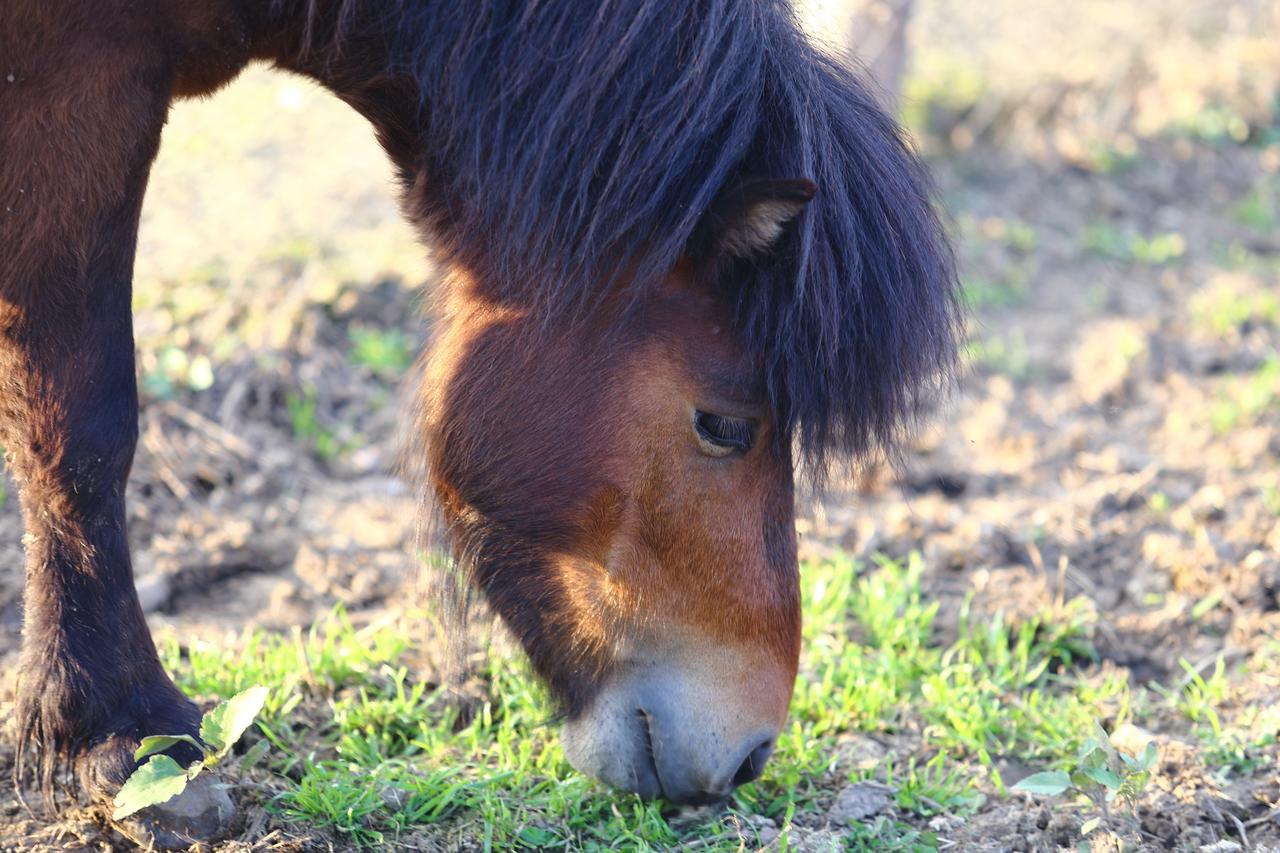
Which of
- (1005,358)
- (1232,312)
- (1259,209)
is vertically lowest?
(1005,358)

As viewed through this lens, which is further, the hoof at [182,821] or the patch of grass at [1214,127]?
the patch of grass at [1214,127]

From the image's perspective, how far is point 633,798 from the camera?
99.7 inches

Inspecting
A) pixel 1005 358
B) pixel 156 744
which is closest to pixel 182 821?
pixel 156 744

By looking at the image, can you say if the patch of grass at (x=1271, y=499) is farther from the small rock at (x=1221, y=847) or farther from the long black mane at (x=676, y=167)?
the long black mane at (x=676, y=167)

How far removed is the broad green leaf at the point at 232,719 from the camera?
7.20 feet

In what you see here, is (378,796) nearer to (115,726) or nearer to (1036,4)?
(115,726)

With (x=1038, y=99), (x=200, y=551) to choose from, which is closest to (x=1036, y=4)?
(x=1038, y=99)

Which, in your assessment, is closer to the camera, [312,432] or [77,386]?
[77,386]

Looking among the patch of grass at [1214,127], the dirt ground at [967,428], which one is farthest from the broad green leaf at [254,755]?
the patch of grass at [1214,127]

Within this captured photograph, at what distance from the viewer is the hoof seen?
2.25 meters

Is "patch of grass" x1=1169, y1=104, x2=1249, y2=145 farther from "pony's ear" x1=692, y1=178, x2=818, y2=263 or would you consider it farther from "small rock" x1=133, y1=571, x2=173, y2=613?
"small rock" x1=133, y1=571, x2=173, y2=613

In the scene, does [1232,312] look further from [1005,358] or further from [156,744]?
[156,744]

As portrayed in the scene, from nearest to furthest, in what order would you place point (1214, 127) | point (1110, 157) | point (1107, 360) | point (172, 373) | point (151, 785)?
point (151, 785) < point (172, 373) < point (1107, 360) < point (1110, 157) < point (1214, 127)

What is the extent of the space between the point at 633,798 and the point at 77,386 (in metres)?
1.40
